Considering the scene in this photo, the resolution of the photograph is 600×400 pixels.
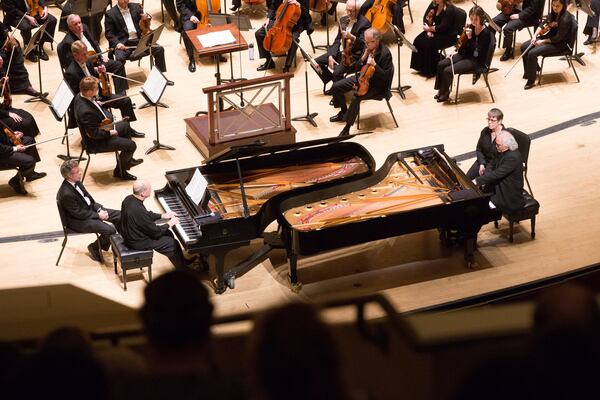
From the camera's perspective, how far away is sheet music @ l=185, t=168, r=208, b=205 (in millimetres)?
7859

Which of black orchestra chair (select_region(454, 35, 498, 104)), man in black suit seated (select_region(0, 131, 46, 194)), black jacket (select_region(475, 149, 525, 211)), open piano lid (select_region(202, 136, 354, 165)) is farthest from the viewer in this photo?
black orchestra chair (select_region(454, 35, 498, 104))

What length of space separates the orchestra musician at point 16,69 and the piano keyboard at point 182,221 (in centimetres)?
379

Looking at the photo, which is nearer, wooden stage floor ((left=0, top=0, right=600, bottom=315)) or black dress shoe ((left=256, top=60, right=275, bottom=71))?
wooden stage floor ((left=0, top=0, right=600, bottom=315))

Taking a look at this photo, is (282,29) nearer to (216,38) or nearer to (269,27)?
(269,27)

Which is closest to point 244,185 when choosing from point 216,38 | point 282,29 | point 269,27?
point 216,38

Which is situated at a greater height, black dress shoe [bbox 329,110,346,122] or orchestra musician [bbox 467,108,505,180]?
orchestra musician [bbox 467,108,505,180]

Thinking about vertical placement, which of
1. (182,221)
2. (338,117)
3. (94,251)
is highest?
(182,221)

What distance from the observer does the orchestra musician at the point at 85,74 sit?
1012 centimetres

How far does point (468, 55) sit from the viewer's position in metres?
11.0

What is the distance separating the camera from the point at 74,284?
816 cm

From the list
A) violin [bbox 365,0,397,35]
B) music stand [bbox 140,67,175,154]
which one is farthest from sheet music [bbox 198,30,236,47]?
violin [bbox 365,0,397,35]

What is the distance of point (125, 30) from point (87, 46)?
0.85 m

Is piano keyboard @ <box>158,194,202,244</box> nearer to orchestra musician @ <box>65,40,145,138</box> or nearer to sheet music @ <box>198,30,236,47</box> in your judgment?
orchestra musician @ <box>65,40,145,138</box>

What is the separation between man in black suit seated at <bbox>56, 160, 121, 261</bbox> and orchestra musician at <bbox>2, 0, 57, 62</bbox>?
423cm
